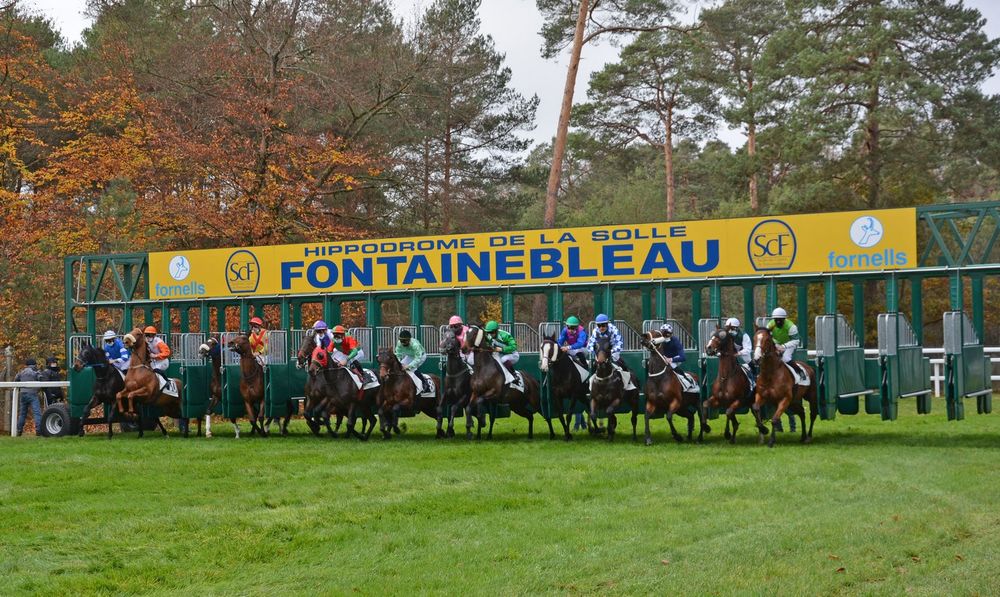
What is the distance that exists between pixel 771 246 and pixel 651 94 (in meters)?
24.3

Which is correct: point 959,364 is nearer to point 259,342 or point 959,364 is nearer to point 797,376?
point 797,376

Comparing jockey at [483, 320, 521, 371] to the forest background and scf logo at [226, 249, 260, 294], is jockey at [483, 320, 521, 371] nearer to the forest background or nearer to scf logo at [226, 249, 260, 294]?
scf logo at [226, 249, 260, 294]

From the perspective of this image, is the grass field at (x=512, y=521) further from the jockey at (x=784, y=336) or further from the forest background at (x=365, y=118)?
the forest background at (x=365, y=118)

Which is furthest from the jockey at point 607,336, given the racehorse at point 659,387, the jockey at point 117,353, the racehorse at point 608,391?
the jockey at point 117,353

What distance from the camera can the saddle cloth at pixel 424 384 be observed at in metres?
18.2

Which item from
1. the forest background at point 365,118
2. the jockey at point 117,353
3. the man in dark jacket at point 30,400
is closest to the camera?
the jockey at point 117,353

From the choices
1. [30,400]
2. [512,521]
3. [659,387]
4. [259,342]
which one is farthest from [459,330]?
[30,400]

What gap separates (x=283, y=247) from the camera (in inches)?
810

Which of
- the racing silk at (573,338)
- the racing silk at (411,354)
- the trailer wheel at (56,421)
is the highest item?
the racing silk at (573,338)

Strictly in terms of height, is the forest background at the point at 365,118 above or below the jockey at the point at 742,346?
above

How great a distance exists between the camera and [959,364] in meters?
15.6

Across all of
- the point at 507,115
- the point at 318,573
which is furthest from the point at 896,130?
the point at 318,573

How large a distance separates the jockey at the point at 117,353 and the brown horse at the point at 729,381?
9130 millimetres

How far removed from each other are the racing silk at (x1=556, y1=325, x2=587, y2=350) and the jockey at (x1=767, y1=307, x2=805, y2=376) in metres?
2.68
